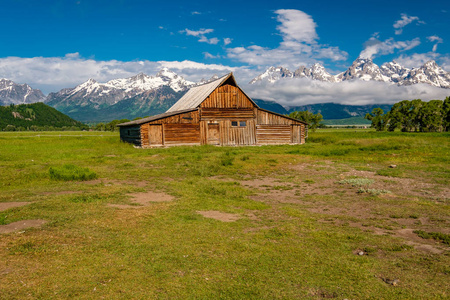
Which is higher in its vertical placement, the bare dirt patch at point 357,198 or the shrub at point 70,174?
the shrub at point 70,174

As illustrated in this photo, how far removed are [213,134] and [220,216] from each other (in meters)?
31.3

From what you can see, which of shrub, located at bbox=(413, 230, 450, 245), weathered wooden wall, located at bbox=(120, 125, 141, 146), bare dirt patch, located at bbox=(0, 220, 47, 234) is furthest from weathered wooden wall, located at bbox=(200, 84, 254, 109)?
shrub, located at bbox=(413, 230, 450, 245)

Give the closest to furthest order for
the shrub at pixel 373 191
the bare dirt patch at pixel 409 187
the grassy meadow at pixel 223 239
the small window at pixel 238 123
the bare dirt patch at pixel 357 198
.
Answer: the grassy meadow at pixel 223 239 → the bare dirt patch at pixel 357 198 → the bare dirt patch at pixel 409 187 → the shrub at pixel 373 191 → the small window at pixel 238 123

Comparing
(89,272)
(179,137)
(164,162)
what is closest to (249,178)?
(164,162)

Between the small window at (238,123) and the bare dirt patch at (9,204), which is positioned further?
the small window at (238,123)

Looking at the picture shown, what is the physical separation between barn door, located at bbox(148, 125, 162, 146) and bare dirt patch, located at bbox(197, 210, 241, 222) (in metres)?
28.8

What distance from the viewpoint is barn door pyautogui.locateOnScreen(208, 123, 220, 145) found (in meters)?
40.9

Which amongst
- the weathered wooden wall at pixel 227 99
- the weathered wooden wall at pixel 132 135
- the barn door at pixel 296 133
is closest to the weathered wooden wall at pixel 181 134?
the weathered wooden wall at pixel 227 99

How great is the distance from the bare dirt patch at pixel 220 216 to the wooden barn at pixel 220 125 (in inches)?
1121

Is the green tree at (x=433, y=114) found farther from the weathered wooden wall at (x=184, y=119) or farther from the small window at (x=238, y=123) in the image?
the weathered wooden wall at (x=184, y=119)

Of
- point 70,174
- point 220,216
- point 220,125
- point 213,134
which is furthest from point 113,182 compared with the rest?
point 220,125

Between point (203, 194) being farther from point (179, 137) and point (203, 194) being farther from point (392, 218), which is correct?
point (179, 137)

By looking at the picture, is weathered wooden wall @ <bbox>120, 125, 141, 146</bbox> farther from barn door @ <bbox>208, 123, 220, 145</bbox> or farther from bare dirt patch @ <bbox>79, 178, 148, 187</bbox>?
bare dirt patch @ <bbox>79, 178, 148, 187</bbox>

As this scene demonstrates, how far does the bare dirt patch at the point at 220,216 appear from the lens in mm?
9844
